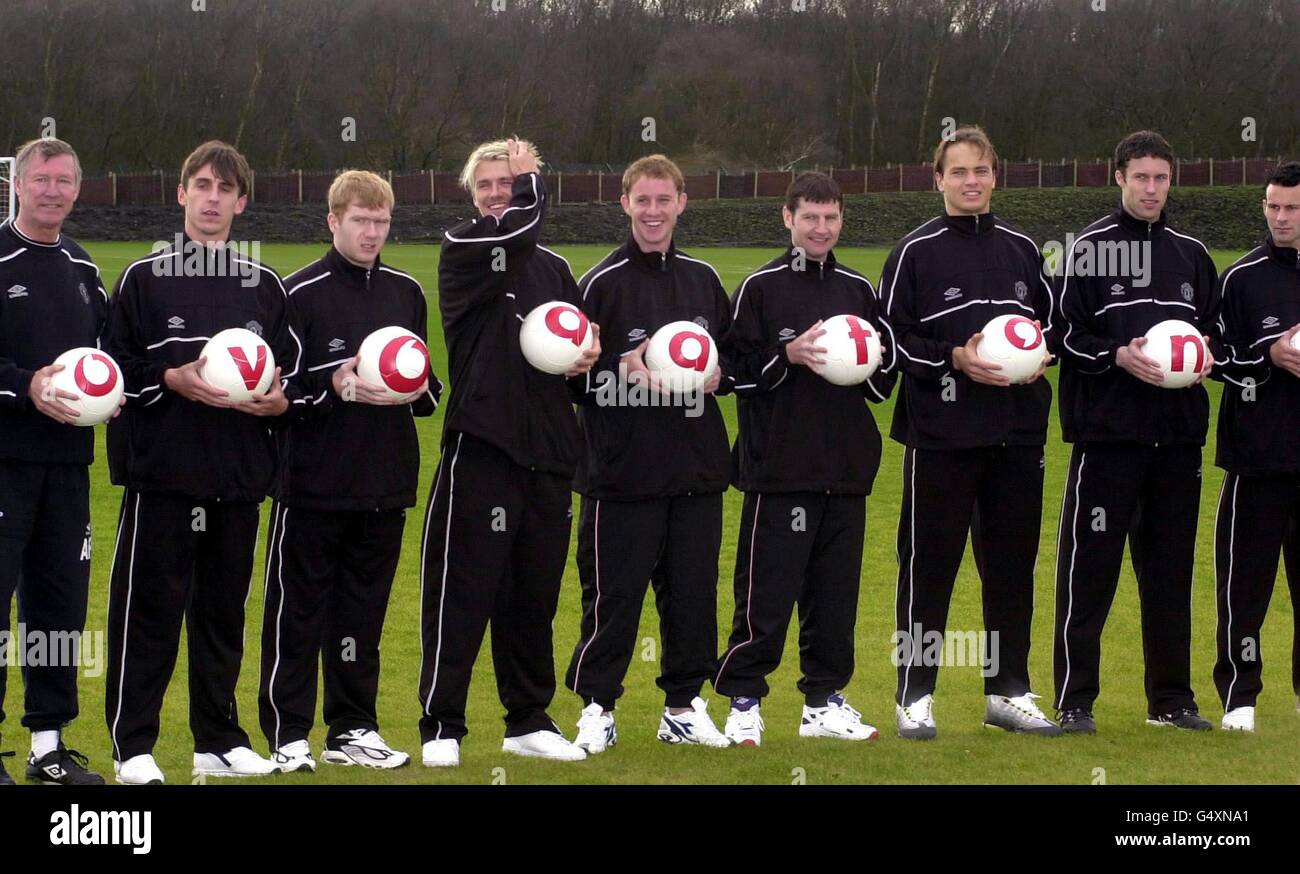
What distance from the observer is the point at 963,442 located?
671 centimetres

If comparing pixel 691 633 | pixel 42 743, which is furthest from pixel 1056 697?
pixel 42 743

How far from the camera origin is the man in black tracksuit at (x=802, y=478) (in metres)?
6.71

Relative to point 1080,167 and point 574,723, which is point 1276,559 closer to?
point 574,723

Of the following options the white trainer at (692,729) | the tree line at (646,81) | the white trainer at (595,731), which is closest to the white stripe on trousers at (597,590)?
the white trainer at (595,731)

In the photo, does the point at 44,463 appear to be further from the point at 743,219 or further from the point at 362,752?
the point at 743,219

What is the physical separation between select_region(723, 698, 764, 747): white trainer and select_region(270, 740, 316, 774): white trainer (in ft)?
5.61

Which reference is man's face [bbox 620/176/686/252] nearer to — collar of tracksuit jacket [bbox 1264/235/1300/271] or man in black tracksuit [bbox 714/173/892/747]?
man in black tracksuit [bbox 714/173/892/747]

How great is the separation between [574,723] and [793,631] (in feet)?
7.62

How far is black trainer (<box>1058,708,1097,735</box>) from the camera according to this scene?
22.3 feet

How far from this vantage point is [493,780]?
5844 millimetres

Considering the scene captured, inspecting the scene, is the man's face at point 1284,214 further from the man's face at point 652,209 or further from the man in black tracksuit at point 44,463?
the man in black tracksuit at point 44,463

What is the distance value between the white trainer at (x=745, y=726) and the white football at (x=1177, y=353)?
2.17 meters

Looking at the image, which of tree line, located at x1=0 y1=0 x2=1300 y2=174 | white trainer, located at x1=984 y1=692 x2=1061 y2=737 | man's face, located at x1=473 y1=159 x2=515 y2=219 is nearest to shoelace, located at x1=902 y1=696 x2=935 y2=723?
white trainer, located at x1=984 y1=692 x2=1061 y2=737

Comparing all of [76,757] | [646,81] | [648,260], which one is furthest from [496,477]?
[646,81]
